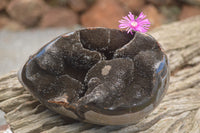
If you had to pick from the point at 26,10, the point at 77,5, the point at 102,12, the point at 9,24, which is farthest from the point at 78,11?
the point at 9,24

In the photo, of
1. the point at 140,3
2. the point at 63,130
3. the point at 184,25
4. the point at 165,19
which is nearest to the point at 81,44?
the point at 63,130

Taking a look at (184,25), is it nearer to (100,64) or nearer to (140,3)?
(140,3)

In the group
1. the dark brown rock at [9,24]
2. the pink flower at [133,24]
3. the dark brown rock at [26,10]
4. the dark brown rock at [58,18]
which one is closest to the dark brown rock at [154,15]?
the dark brown rock at [58,18]

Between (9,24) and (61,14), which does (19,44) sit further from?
(61,14)

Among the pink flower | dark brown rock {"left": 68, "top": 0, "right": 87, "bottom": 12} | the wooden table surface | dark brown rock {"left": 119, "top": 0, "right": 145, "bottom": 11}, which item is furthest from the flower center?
dark brown rock {"left": 68, "top": 0, "right": 87, "bottom": 12}

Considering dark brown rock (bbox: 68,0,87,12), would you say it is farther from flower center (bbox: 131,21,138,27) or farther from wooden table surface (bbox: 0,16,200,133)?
flower center (bbox: 131,21,138,27)

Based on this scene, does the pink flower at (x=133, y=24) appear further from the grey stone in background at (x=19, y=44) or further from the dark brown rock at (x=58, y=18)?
the dark brown rock at (x=58, y=18)
